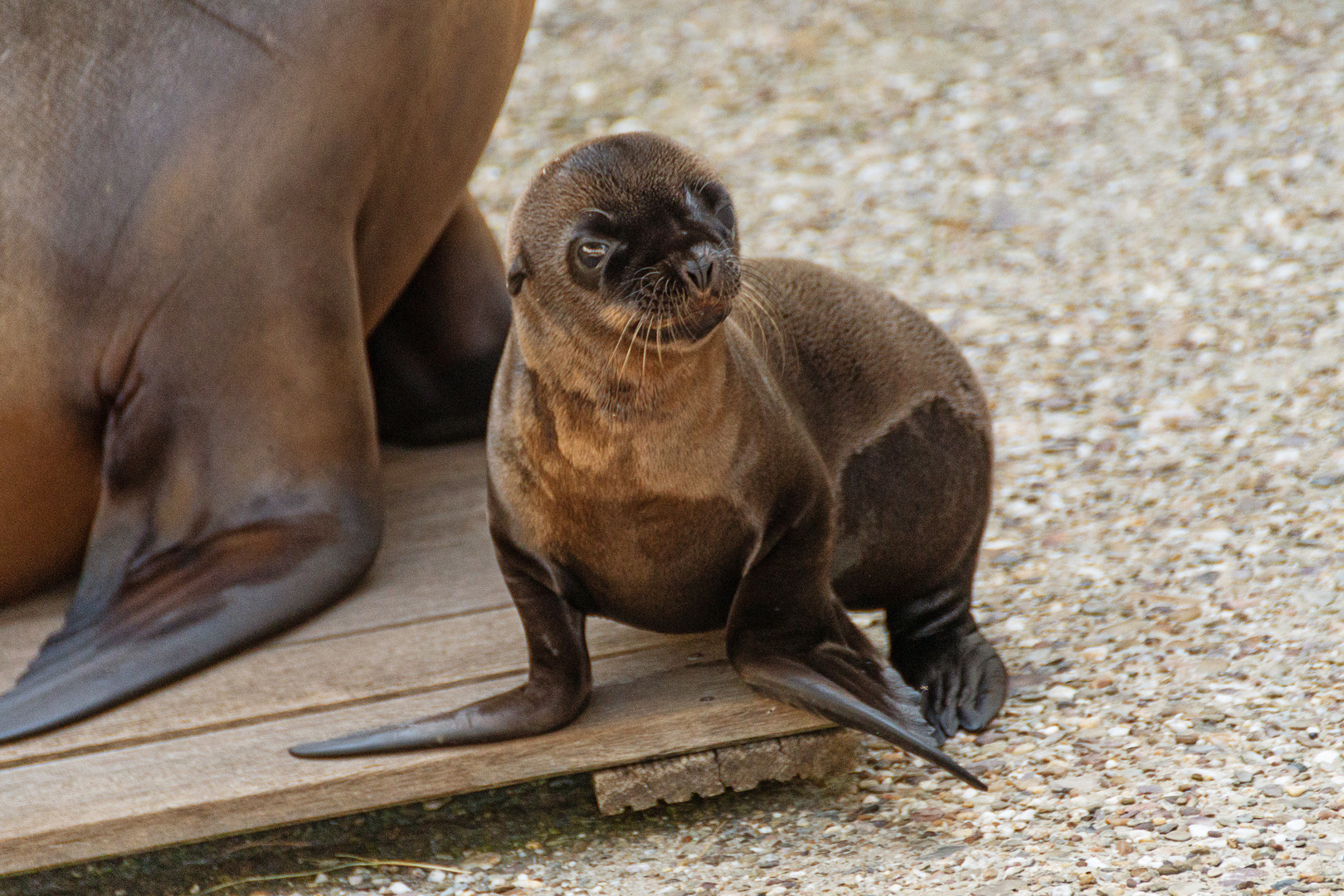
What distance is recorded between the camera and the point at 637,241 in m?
2.18

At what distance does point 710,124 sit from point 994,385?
2514 mm

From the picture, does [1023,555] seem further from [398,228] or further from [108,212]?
[108,212]

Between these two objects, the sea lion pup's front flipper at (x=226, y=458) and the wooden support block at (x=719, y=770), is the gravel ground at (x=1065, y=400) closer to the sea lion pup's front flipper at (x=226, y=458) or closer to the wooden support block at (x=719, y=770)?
the wooden support block at (x=719, y=770)

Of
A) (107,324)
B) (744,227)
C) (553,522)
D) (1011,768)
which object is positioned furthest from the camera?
(744,227)

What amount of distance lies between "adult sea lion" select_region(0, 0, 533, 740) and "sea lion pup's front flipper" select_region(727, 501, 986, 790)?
931 millimetres

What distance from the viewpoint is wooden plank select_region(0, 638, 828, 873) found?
256cm

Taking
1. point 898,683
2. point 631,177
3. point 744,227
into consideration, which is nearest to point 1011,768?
point 898,683

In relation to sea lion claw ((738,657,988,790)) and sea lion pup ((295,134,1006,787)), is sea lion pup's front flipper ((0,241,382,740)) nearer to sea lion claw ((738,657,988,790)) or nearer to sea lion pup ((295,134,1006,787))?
sea lion pup ((295,134,1006,787))

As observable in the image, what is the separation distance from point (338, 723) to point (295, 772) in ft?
0.51

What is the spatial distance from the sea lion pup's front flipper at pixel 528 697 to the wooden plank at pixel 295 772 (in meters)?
0.02

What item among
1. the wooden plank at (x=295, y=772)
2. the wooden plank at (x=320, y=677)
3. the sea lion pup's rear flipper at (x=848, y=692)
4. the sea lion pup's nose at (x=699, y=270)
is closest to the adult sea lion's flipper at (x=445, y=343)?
the wooden plank at (x=320, y=677)

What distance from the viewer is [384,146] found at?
3.26 metres

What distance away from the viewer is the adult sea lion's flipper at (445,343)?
390cm

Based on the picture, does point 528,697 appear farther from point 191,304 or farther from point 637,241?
point 191,304
